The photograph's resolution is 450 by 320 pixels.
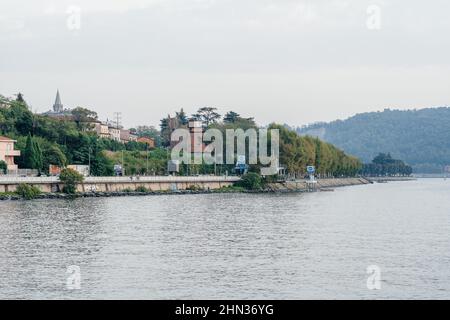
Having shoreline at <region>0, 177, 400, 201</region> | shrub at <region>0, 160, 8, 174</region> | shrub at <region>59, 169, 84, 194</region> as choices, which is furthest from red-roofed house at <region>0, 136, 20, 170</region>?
shoreline at <region>0, 177, 400, 201</region>

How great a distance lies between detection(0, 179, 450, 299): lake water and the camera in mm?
38375

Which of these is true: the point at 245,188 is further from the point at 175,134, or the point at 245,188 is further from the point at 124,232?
the point at 124,232

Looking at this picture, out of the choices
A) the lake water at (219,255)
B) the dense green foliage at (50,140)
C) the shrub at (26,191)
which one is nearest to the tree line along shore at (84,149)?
the dense green foliage at (50,140)

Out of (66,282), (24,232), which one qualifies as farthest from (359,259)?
(24,232)

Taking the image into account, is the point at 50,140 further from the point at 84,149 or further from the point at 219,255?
the point at 219,255

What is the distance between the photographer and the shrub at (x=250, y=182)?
150 m

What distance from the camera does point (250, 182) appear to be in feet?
493

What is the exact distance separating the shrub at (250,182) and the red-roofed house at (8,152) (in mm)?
40590

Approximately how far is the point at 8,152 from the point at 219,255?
76516mm

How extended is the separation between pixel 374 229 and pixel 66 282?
30.2 meters

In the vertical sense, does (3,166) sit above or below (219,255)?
above

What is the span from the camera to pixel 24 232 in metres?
58.5

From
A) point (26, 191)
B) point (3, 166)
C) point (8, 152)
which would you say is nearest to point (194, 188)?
point (8, 152)

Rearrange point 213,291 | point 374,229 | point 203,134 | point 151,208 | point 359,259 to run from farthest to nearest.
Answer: point 203,134 < point 151,208 < point 374,229 < point 359,259 < point 213,291
